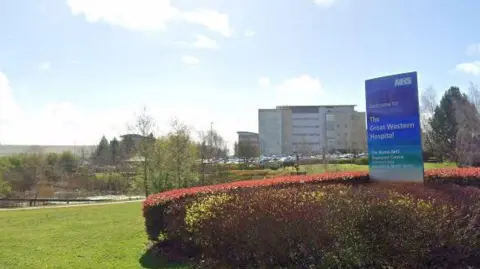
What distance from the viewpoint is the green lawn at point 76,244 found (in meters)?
7.78

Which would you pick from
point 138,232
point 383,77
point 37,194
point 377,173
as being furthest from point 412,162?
point 37,194

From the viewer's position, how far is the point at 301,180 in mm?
10633

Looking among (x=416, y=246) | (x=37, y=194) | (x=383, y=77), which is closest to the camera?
(x=416, y=246)

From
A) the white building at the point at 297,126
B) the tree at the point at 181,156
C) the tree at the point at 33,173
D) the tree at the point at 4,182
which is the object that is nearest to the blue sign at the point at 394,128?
the tree at the point at 181,156

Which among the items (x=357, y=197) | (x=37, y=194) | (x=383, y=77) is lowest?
Result: (x=37, y=194)

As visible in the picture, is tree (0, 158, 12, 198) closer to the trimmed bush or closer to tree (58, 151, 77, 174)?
tree (58, 151, 77, 174)

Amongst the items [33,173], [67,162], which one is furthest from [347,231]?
[67,162]

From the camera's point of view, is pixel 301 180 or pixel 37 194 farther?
pixel 37 194

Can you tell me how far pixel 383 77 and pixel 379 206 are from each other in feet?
16.7

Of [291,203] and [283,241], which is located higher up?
[291,203]

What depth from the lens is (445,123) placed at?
5059 cm

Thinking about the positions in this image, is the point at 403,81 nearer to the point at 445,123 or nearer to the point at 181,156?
the point at 181,156

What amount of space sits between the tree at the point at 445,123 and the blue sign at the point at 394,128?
40745 millimetres

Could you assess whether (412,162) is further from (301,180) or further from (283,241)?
(283,241)
